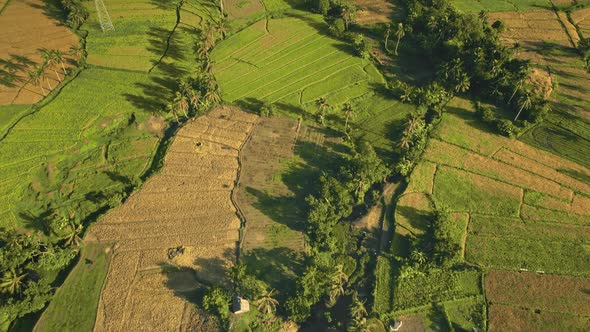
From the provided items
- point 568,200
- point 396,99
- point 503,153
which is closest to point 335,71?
point 396,99

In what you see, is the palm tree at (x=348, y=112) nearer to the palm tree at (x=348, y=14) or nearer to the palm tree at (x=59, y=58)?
the palm tree at (x=348, y=14)

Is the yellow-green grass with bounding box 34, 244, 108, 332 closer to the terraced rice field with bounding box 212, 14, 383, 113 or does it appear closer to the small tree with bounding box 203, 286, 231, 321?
the small tree with bounding box 203, 286, 231, 321

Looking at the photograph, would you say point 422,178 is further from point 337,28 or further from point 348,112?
point 337,28

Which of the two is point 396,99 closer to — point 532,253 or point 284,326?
point 532,253

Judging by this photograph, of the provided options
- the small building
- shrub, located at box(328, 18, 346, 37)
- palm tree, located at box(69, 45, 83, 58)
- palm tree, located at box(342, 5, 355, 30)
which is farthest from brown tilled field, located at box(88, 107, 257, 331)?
palm tree, located at box(342, 5, 355, 30)

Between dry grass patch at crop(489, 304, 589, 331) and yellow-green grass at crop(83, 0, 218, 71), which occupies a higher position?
yellow-green grass at crop(83, 0, 218, 71)

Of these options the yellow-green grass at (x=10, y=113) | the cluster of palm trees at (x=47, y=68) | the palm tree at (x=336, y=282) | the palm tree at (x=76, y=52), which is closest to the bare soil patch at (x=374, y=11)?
the palm tree at (x=76, y=52)
